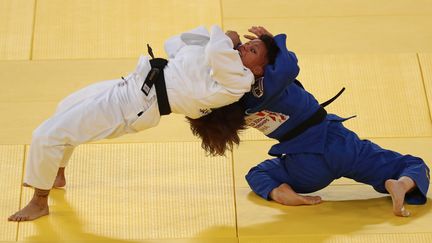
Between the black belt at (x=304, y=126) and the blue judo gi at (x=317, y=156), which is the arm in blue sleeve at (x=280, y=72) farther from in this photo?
the black belt at (x=304, y=126)

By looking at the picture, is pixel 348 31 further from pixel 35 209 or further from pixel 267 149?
pixel 35 209

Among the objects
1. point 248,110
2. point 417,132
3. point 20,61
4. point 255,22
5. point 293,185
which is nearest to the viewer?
point 248,110

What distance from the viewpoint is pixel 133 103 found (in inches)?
114

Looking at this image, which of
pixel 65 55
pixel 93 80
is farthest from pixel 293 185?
pixel 65 55

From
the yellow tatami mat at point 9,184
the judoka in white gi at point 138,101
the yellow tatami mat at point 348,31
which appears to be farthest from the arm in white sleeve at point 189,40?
the yellow tatami mat at point 348,31

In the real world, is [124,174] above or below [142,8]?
below

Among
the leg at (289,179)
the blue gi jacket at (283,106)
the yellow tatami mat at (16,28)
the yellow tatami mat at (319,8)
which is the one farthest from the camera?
the yellow tatami mat at (319,8)

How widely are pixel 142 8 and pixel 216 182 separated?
4.19 feet

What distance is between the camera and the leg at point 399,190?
2.98 meters

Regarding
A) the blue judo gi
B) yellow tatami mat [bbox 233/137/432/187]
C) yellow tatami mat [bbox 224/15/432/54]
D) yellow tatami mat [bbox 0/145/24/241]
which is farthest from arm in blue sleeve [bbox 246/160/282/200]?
yellow tatami mat [bbox 224/15/432/54]

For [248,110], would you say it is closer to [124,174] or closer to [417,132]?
[124,174]

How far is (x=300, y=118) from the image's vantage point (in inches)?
119

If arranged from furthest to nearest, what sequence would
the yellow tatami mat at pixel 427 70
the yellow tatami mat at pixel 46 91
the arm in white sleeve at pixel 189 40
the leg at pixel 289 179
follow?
the yellow tatami mat at pixel 427 70 < the yellow tatami mat at pixel 46 91 < the leg at pixel 289 179 < the arm in white sleeve at pixel 189 40

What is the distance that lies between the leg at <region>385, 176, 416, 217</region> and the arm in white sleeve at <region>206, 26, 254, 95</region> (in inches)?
24.8
